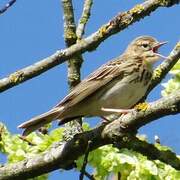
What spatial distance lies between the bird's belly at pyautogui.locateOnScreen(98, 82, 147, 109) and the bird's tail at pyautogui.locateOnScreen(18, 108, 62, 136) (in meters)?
0.55

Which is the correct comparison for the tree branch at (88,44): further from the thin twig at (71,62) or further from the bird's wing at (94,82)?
the bird's wing at (94,82)

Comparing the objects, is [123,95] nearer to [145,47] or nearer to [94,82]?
[94,82]

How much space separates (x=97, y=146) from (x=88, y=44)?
0.79m

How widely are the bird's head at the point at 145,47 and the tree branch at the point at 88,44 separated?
2.16 meters

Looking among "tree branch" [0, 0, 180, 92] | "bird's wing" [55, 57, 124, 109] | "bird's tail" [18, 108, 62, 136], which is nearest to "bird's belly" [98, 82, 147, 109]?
"bird's wing" [55, 57, 124, 109]

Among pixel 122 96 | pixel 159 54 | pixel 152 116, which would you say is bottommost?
pixel 152 116

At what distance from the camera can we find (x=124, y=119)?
4.12 meters

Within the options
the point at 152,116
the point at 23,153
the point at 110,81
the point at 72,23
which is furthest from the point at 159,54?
the point at 152,116

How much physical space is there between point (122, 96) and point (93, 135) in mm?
1707

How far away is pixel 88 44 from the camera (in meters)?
4.64

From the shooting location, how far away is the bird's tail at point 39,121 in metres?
5.68

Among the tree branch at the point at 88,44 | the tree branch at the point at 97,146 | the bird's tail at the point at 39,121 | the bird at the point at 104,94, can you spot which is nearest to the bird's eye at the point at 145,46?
the bird at the point at 104,94

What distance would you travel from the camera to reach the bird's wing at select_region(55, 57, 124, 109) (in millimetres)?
6113

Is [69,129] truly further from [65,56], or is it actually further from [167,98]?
[167,98]
